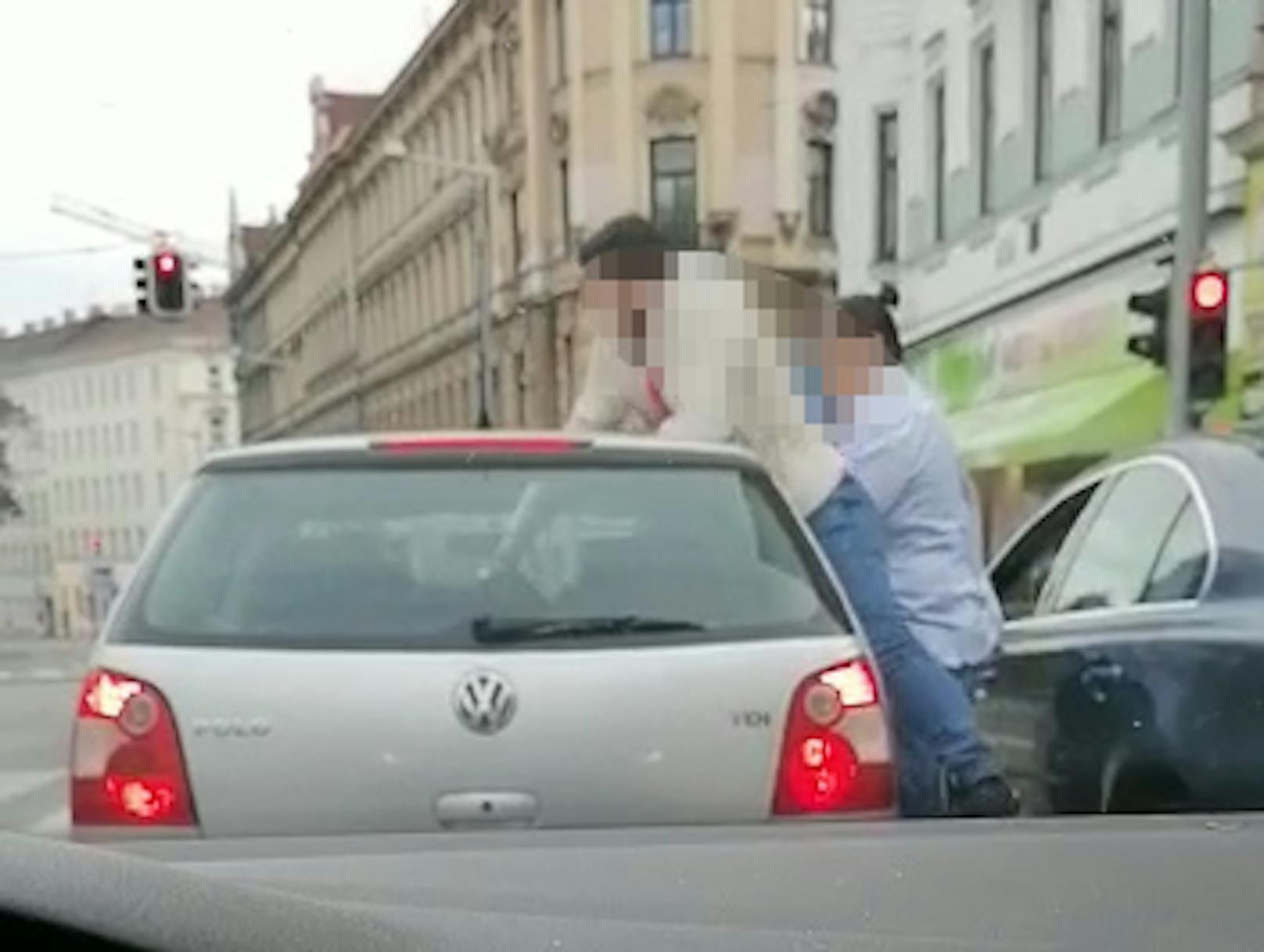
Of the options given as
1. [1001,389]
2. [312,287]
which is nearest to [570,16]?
[1001,389]

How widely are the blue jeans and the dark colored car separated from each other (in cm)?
31

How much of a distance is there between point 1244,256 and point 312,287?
59.6 meters

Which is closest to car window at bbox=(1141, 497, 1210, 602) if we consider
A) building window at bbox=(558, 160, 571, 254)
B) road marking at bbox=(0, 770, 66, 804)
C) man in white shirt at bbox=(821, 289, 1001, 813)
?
man in white shirt at bbox=(821, 289, 1001, 813)

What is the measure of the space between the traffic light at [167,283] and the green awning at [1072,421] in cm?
1201

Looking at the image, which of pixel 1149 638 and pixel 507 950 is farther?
pixel 1149 638

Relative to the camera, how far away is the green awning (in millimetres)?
15602

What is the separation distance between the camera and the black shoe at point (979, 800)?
13.2 ft

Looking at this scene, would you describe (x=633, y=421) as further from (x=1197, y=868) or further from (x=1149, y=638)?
(x=1197, y=868)

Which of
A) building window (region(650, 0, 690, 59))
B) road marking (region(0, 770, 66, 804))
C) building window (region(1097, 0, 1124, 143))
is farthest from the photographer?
building window (region(650, 0, 690, 59))

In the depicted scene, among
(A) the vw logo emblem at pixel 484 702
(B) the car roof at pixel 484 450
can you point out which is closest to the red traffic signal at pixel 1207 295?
(B) the car roof at pixel 484 450

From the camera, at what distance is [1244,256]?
48.7ft

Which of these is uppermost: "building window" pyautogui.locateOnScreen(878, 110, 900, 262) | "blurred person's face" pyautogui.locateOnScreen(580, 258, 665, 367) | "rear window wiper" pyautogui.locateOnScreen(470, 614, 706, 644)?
"building window" pyautogui.locateOnScreen(878, 110, 900, 262)

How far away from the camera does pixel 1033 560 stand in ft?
18.5

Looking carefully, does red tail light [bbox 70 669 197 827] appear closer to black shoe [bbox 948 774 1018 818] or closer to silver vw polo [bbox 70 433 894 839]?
silver vw polo [bbox 70 433 894 839]
